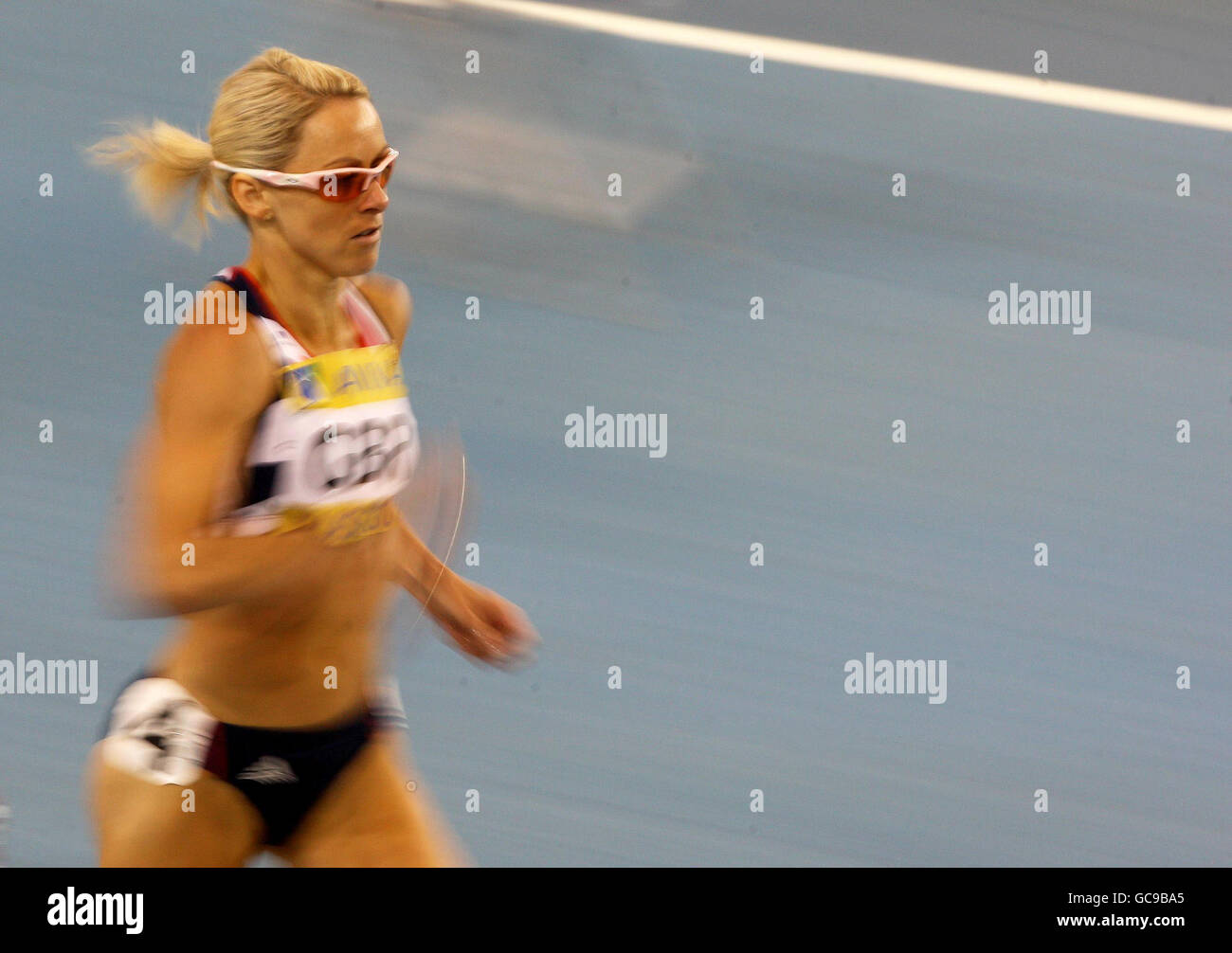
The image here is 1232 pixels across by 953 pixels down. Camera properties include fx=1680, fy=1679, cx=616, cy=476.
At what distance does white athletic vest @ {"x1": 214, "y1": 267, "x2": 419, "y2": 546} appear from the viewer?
270 centimetres

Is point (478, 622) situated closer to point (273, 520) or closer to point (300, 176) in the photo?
point (273, 520)

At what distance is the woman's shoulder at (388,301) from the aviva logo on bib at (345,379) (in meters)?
0.09

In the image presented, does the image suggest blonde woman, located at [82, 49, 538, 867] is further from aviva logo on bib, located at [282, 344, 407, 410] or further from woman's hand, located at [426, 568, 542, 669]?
woman's hand, located at [426, 568, 542, 669]

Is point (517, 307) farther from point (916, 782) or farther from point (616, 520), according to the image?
point (916, 782)

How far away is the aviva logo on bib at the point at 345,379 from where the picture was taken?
2719 millimetres

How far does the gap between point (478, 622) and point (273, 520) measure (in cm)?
48

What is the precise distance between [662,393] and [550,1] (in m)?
1.72

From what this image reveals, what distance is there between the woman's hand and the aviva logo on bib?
0.38 metres

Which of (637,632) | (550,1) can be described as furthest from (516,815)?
(550,1)

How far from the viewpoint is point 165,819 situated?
2.71m

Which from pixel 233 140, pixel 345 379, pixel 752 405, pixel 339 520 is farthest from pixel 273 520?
pixel 752 405

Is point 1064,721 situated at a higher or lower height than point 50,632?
lower

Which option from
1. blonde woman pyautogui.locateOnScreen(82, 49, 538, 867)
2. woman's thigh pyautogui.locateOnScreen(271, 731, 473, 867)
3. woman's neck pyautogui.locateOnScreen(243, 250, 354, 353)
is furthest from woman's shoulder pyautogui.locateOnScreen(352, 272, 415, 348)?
woman's thigh pyautogui.locateOnScreen(271, 731, 473, 867)

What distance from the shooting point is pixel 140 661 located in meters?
4.57
